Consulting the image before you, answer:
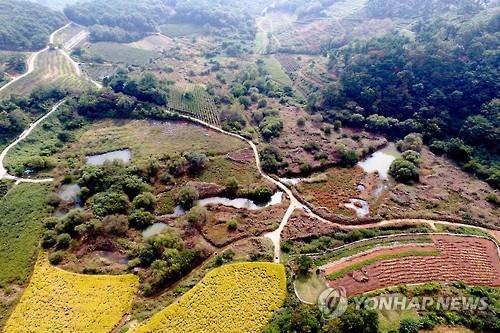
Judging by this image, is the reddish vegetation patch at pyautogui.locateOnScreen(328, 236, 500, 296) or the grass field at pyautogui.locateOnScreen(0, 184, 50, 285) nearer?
the reddish vegetation patch at pyautogui.locateOnScreen(328, 236, 500, 296)

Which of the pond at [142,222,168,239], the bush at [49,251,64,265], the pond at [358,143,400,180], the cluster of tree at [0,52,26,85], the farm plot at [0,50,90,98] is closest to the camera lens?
the bush at [49,251,64,265]

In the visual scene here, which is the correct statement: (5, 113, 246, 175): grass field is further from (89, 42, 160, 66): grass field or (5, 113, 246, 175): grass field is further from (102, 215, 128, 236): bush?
(89, 42, 160, 66): grass field

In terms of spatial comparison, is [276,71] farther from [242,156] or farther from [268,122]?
[242,156]

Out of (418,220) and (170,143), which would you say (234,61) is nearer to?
(170,143)

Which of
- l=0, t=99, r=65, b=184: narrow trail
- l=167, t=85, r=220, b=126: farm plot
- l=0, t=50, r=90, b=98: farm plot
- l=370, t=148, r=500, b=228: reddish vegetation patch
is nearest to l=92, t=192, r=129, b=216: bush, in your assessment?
l=0, t=99, r=65, b=184: narrow trail

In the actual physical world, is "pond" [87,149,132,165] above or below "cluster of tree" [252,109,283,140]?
below

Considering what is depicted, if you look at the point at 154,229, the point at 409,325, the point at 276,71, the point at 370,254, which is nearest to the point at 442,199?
the point at 370,254

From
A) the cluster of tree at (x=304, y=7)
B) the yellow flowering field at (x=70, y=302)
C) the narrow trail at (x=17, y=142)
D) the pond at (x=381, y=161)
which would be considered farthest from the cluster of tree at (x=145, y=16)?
the yellow flowering field at (x=70, y=302)
